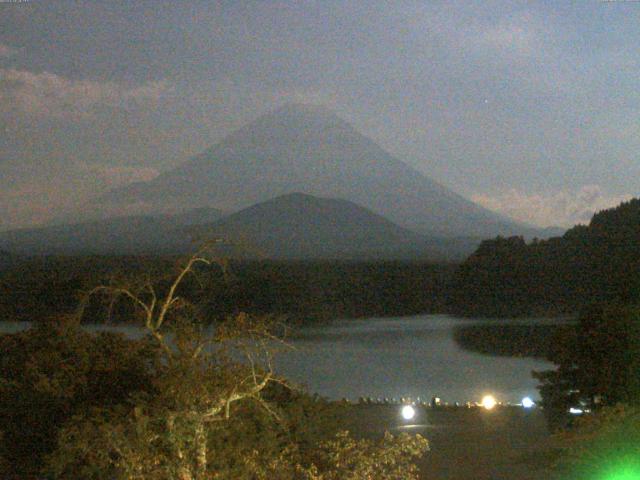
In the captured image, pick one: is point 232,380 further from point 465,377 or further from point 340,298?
point 340,298

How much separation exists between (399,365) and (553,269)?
17.7 m

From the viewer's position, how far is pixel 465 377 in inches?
1218

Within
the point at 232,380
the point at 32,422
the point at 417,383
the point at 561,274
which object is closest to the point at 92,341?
the point at 32,422

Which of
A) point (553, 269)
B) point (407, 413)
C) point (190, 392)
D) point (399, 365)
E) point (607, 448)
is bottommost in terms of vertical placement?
point (399, 365)

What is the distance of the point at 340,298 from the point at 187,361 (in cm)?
4364

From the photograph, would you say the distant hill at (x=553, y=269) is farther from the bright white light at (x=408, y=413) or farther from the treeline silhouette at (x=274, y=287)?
the bright white light at (x=408, y=413)

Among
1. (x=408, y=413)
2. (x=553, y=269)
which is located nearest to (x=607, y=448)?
(x=408, y=413)

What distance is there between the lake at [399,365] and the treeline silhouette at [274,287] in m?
1.45

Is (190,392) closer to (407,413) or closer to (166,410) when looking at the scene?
(166,410)

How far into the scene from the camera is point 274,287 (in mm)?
39625

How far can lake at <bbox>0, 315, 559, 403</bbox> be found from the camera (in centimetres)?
2644

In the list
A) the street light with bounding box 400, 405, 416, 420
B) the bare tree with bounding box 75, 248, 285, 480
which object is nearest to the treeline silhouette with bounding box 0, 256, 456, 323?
the bare tree with bounding box 75, 248, 285, 480

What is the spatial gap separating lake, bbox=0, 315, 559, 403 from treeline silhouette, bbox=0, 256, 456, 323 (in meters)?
1.45

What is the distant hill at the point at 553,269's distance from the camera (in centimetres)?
4309
